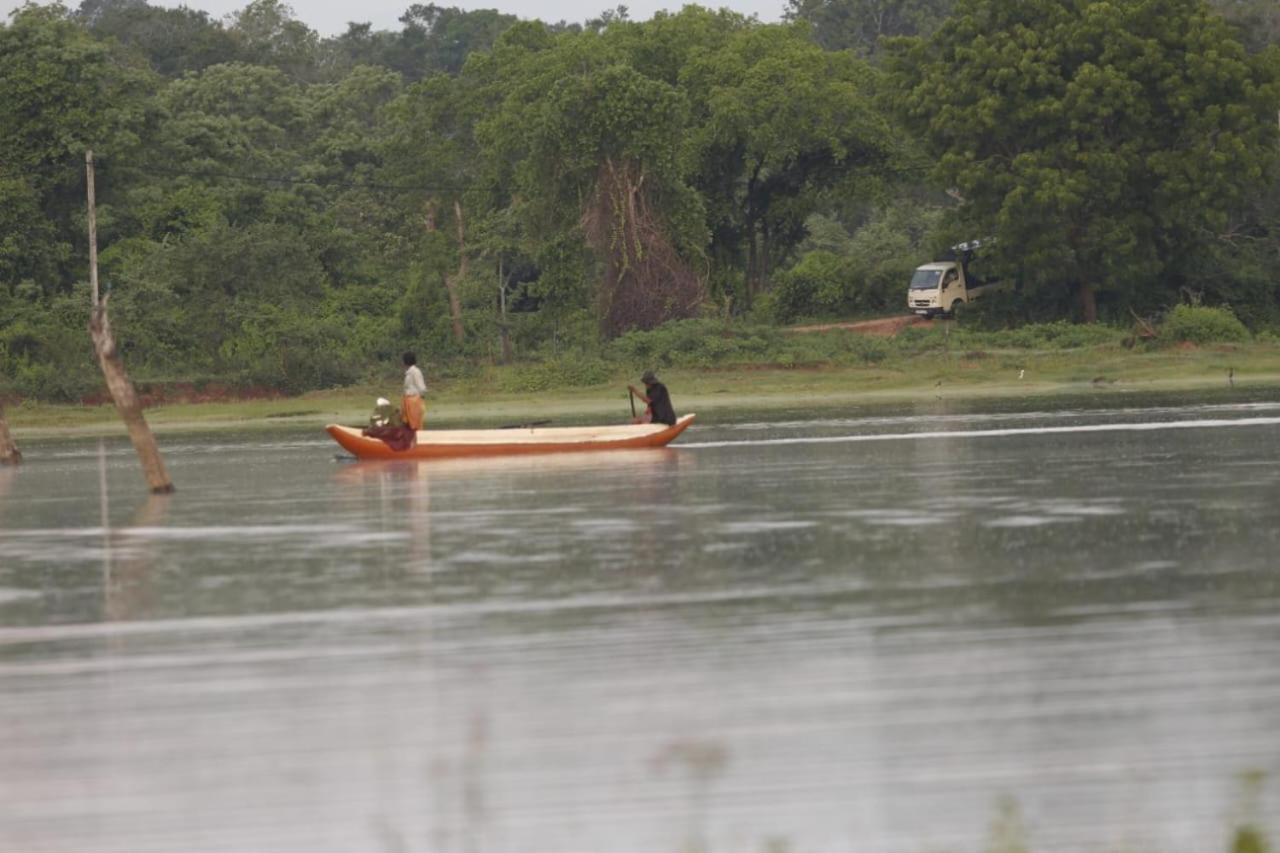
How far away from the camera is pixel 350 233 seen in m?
65.6

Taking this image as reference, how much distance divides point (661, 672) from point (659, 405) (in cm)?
2068

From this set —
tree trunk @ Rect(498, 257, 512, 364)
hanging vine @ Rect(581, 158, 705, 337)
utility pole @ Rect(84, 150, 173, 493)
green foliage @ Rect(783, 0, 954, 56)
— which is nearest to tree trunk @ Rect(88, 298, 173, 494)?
utility pole @ Rect(84, 150, 173, 493)

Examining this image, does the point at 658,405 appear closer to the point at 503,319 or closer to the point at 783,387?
the point at 783,387

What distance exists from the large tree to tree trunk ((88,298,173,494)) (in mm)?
33106

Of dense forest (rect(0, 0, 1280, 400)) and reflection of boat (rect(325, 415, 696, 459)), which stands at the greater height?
dense forest (rect(0, 0, 1280, 400))

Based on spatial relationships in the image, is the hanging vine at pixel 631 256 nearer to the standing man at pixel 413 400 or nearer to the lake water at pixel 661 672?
the standing man at pixel 413 400

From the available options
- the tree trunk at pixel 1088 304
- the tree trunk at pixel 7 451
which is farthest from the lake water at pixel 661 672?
the tree trunk at pixel 1088 304

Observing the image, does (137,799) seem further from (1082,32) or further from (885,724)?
(1082,32)

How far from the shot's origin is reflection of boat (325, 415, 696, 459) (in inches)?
1254

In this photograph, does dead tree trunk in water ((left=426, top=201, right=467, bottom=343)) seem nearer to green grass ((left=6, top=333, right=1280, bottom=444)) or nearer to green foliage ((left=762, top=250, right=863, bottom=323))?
green grass ((left=6, top=333, right=1280, bottom=444))

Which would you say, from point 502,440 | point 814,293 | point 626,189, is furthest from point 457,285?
point 502,440

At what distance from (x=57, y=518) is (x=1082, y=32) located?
38.9 metres

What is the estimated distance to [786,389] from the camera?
51.3 m

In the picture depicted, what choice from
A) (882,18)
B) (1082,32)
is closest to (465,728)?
(1082,32)
